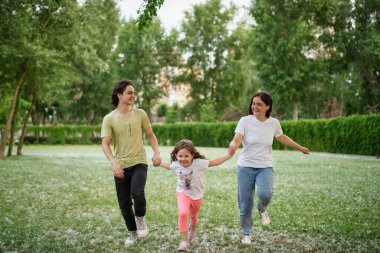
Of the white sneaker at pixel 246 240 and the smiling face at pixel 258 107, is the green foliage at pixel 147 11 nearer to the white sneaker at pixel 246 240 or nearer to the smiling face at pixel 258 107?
the smiling face at pixel 258 107

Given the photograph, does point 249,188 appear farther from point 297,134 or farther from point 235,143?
point 297,134

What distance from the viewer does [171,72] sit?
78000 mm

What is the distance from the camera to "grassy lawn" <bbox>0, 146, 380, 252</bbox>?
601cm

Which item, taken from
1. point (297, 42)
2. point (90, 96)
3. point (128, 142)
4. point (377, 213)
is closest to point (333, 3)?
point (297, 42)

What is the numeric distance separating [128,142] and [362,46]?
4359cm

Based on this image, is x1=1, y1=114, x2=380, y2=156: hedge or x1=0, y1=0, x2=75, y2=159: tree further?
x1=1, y1=114, x2=380, y2=156: hedge

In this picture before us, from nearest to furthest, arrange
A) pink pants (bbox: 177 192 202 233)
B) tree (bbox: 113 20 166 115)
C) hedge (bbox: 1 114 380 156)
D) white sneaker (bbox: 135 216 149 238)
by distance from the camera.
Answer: pink pants (bbox: 177 192 202 233) < white sneaker (bbox: 135 216 149 238) < hedge (bbox: 1 114 380 156) < tree (bbox: 113 20 166 115)

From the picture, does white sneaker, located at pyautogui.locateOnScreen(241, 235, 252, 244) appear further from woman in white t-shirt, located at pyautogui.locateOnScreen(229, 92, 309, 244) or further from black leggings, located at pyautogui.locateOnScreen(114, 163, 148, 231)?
black leggings, located at pyautogui.locateOnScreen(114, 163, 148, 231)

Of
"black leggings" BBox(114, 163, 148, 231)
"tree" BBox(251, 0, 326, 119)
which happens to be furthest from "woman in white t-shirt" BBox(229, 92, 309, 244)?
"tree" BBox(251, 0, 326, 119)

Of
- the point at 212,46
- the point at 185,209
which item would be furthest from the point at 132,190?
the point at 212,46

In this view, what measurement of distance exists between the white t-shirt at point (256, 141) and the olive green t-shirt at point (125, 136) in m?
1.40

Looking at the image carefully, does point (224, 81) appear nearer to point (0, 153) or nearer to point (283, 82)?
point (283, 82)

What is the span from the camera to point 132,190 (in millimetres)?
5965

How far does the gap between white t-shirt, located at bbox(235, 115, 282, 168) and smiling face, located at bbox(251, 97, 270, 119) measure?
88 millimetres
